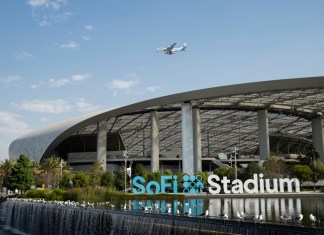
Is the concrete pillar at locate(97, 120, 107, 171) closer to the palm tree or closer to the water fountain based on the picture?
the palm tree

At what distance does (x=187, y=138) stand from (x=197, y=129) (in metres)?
5.60

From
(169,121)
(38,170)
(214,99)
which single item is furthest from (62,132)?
(214,99)

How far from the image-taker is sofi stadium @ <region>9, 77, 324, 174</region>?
75312 millimetres

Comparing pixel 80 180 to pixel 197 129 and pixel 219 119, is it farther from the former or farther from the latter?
pixel 219 119

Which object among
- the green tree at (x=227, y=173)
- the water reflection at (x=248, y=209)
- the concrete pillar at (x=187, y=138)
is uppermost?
the concrete pillar at (x=187, y=138)

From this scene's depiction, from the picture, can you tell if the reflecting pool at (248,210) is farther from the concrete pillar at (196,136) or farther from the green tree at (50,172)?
the concrete pillar at (196,136)

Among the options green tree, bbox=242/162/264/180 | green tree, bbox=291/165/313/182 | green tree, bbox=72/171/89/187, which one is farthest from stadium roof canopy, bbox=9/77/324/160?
green tree, bbox=72/171/89/187

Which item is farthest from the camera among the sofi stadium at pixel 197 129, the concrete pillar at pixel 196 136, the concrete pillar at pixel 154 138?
the concrete pillar at pixel 154 138

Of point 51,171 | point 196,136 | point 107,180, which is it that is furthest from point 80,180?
point 196,136

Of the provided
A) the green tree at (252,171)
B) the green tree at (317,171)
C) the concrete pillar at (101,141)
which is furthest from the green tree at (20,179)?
the green tree at (317,171)

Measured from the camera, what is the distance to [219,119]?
319ft

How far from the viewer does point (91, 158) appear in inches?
4309

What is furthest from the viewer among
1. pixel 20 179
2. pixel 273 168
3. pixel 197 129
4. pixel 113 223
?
pixel 197 129

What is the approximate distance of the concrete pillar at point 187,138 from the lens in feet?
255
